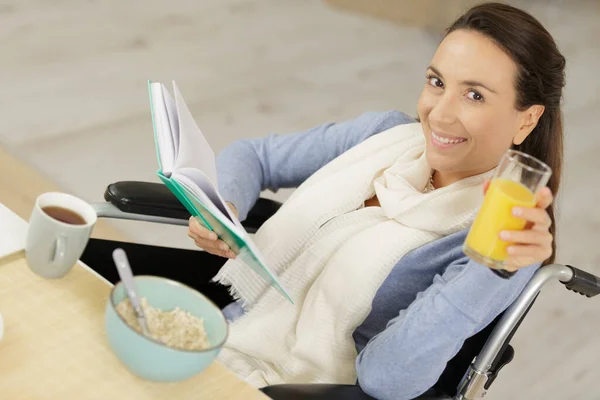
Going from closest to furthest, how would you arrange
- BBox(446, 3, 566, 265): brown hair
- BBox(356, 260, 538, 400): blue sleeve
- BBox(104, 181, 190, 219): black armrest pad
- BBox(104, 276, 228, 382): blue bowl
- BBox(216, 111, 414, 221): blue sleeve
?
1. BBox(104, 276, 228, 382): blue bowl
2. BBox(356, 260, 538, 400): blue sleeve
3. BBox(446, 3, 566, 265): brown hair
4. BBox(104, 181, 190, 219): black armrest pad
5. BBox(216, 111, 414, 221): blue sleeve

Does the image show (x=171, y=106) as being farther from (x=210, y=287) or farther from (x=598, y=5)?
(x=598, y=5)

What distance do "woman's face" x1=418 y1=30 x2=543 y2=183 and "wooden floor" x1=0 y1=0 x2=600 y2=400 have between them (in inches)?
44.9

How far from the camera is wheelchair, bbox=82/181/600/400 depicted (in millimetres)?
1278

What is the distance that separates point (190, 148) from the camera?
4.28ft

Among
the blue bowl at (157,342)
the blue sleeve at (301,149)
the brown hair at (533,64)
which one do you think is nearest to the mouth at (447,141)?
the brown hair at (533,64)

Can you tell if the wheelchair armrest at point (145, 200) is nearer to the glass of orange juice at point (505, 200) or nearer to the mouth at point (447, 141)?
the mouth at point (447, 141)

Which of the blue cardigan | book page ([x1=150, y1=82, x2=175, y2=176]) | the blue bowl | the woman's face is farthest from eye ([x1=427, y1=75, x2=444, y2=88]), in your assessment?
the blue bowl

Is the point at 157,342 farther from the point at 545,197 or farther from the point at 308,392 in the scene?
the point at 545,197

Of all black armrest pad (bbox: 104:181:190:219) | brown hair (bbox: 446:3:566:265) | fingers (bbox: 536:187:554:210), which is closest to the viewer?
fingers (bbox: 536:187:554:210)

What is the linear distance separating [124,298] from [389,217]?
0.62 meters

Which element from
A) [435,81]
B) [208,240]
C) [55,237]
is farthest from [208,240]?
[435,81]

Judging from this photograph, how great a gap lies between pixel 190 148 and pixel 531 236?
0.51 metres

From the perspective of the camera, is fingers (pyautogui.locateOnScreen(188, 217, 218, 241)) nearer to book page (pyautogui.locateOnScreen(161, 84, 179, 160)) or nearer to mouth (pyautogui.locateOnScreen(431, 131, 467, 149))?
book page (pyautogui.locateOnScreen(161, 84, 179, 160))

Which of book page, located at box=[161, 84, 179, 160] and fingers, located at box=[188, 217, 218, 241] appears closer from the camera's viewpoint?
book page, located at box=[161, 84, 179, 160]
